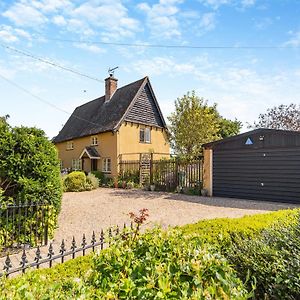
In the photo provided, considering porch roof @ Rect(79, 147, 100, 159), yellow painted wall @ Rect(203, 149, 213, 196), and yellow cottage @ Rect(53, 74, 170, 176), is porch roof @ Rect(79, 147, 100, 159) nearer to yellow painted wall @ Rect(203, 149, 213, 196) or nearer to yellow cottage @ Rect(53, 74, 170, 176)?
yellow cottage @ Rect(53, 74, 170, 176)

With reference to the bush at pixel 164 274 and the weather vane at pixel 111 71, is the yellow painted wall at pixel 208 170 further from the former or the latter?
the weather vane at pixel 111 71

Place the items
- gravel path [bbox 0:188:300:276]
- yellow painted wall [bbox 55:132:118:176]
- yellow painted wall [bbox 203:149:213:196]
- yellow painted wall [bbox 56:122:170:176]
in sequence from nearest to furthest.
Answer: gravel path [bbox 0:188:300:276] → yellow painted wall [bbox 203:149:213:196] → yellow painted wall [bbox 56:122:170:176] → yellow painted wall [bbox 55:132:118:176]

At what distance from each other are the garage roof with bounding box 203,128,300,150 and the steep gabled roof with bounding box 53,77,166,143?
9656mm

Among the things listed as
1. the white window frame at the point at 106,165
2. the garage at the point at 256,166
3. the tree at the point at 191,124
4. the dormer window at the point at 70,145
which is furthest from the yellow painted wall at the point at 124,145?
the garage at the point at 256,166

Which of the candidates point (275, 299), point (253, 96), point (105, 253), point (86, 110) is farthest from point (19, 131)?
point (86, 110)

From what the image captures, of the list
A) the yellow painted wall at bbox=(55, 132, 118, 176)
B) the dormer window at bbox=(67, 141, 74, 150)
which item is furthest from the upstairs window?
the dormer window at bbox=(67, 141, 74, 150)

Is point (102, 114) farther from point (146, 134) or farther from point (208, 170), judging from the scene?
point (208, 170)

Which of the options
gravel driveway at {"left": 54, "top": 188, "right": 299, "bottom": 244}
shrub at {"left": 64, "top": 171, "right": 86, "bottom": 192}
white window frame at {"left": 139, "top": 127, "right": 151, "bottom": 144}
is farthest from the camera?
white window frame at {"left": 139, "top": 127, "right": 151, "bottom": 144}

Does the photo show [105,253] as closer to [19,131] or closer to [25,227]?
[25,227]

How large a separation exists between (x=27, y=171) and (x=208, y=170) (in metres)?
10.5

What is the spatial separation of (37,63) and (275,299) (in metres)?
17.0

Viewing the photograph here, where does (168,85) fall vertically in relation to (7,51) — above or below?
below

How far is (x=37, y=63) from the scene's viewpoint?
16016 mm

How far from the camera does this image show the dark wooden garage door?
11828 mm
